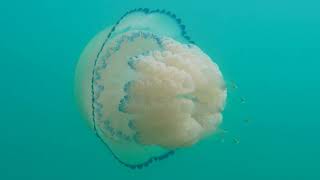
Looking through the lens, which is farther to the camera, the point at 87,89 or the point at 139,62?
the point at 87,89

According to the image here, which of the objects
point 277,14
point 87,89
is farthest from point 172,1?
point 87,89

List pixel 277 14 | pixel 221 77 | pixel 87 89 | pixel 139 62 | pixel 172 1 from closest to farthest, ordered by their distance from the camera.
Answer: pixel 139 62, pixel 221 77, pixel 87 89, pixel 172 1, pixel 277 14

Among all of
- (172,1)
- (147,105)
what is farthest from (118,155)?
(172,1)

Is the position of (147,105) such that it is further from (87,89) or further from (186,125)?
(87,89)

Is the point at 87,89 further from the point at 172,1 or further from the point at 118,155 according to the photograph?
the point at 172,1

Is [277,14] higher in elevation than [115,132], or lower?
higher

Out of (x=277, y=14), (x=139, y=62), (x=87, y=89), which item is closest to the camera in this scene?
(x=139, y=62)

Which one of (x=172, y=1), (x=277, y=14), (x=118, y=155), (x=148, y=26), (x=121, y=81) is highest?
(x=277, y=14)
